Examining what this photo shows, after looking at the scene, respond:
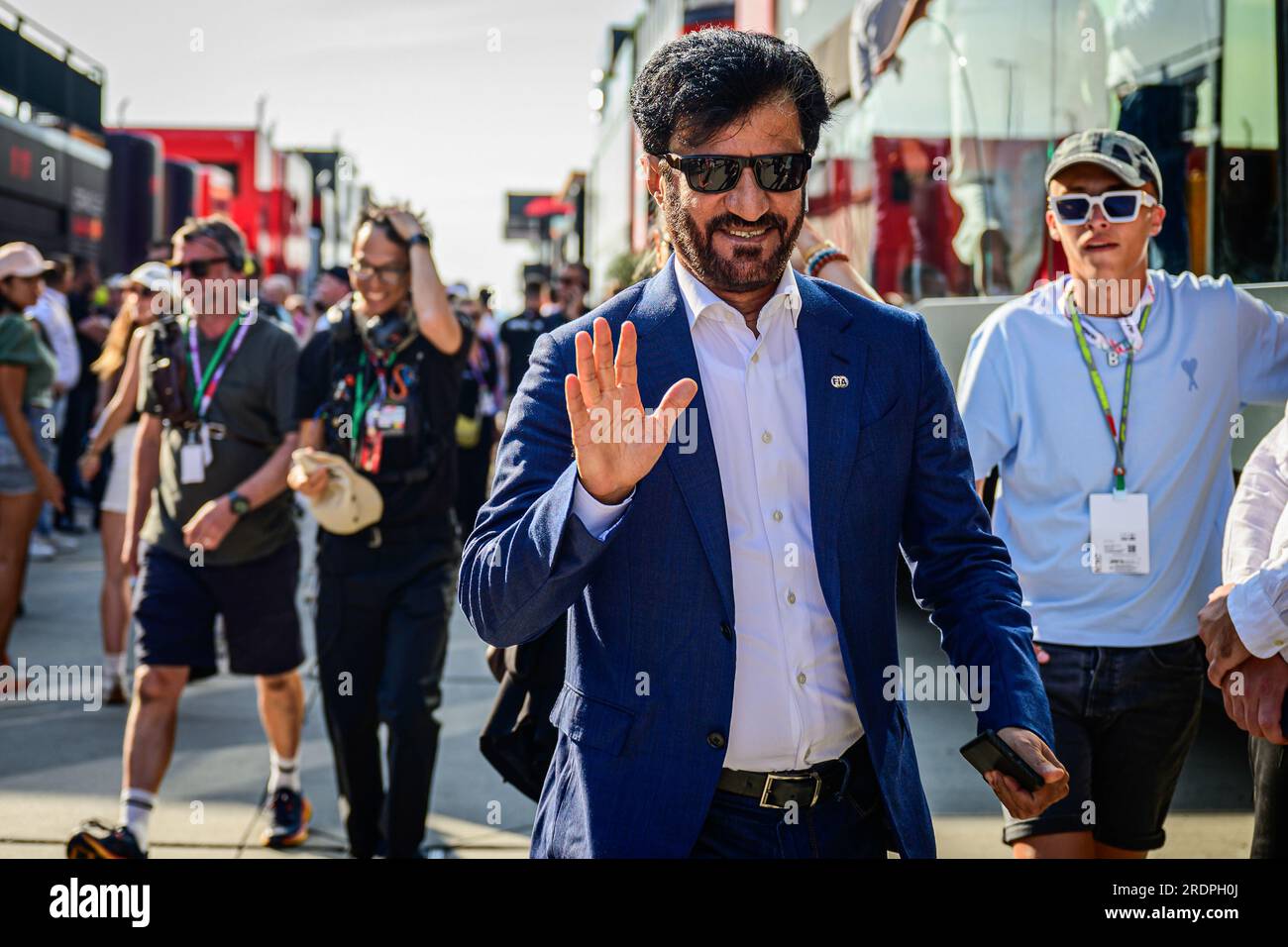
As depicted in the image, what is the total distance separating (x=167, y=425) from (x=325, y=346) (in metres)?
0.72

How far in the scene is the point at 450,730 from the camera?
22.8 feet

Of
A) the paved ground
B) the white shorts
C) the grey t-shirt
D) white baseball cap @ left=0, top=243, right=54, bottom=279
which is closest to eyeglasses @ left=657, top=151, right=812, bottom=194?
the paved ground

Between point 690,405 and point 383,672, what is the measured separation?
2.66 metres

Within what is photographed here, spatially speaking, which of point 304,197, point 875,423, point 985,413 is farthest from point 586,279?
point 304,197

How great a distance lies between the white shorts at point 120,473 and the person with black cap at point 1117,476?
4.96 m

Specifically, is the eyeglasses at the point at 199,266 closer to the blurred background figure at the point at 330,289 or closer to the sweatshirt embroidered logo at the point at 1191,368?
the sweatshirt embroidered logo at the point at 1191,368

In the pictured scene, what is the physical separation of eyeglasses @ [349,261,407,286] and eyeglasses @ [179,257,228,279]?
2.68 feet

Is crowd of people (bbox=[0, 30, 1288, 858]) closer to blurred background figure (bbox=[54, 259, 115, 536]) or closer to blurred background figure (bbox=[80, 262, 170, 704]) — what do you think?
blurred background figure (bbox=[80, 262, 170, 704])

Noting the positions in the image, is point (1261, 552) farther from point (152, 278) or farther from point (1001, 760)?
point (152, 278)

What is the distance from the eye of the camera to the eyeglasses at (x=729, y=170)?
2367 mm

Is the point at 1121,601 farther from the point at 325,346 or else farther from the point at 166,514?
the point at 166,514

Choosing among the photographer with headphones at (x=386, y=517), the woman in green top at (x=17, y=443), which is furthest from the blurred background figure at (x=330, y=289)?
the photographer with headphones at (x=386, y=517)

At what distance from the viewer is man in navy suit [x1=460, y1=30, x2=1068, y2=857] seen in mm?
2258
